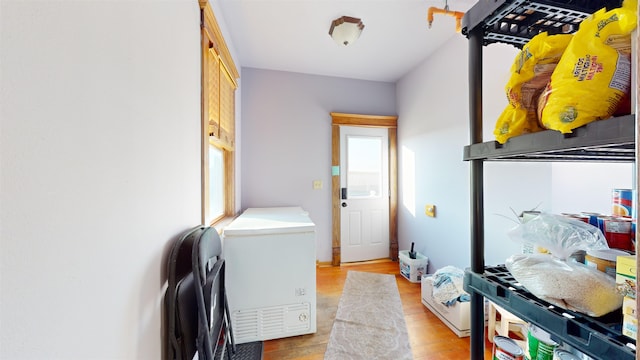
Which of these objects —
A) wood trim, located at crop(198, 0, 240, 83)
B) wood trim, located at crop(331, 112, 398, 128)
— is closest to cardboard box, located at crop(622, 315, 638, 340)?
wood trim, located at crop(198, 0, 240, 83)

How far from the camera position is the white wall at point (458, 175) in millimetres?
1495

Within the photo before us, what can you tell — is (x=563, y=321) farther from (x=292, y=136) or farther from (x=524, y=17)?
(x=292, y=136)

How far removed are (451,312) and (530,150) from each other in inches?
75.3

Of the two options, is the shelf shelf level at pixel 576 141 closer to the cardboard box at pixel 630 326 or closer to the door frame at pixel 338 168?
the cardboard box at pixel 630 326

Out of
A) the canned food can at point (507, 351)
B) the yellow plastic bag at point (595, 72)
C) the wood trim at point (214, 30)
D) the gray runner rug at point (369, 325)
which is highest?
the wood trim at point (214, 30)

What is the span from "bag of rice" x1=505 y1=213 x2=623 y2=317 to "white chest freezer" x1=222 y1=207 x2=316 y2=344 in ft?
4.45

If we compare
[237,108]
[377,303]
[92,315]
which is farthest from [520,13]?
[237,108]

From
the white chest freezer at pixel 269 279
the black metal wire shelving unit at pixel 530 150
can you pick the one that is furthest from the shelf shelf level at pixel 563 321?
the white chest freezer at pixel 269 279

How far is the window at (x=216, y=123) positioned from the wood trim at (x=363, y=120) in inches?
54.2

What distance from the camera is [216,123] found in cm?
175

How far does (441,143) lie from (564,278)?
91.1 inches

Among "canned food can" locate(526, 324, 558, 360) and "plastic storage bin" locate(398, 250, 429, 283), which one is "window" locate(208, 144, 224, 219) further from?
"plastic storage bin" locate(398, 250, 429, 283)

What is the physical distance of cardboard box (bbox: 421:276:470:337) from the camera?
1.76m

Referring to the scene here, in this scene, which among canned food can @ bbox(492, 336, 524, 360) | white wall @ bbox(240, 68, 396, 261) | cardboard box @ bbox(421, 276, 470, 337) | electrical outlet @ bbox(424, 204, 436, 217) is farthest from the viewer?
white wall @ bbox(240, 68, 396, 261)
